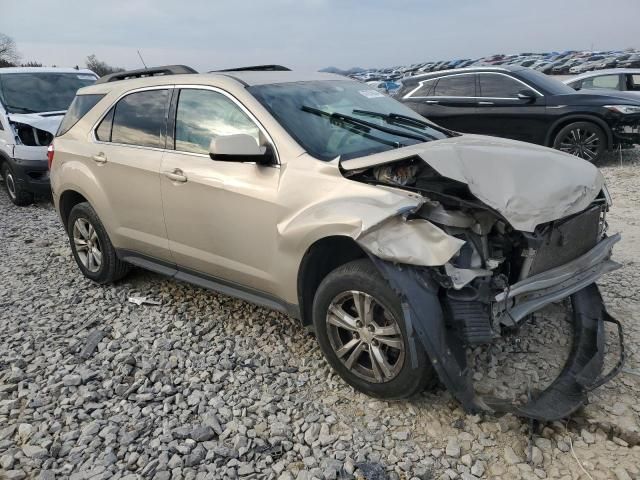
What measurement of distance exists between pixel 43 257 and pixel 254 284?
345 centimetres

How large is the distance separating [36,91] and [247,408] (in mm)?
7814

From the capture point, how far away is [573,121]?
842cm

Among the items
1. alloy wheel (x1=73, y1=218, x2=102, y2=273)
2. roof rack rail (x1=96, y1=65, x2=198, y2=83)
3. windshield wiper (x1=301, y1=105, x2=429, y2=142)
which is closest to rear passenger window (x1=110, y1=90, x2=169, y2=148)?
roof rack rail (x1=96, y1=65, x2=198, y2=83)

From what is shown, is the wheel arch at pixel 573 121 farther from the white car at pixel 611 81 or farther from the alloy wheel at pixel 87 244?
the alloy wheel at pixel 87 244

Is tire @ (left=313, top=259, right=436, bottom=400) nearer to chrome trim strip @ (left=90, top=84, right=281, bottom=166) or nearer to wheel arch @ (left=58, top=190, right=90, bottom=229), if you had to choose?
chrome trim strip @ (left=90, top=84, right=281, bottom=166)

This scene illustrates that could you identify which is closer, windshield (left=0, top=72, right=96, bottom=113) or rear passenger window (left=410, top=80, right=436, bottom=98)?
windshield (left=0, top=72, right=96, bottom=113)

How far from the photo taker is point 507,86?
29.0ft

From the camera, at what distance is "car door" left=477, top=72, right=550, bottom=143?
8.55 m

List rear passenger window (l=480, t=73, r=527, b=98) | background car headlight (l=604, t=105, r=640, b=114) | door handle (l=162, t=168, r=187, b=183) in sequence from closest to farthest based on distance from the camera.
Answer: door handle (l=162, t=168, r=187, b=183) → background car headlight (l=604, t=105, r=640, b=114) → rear passenger window (l=480, t=73, r=527, b=98)

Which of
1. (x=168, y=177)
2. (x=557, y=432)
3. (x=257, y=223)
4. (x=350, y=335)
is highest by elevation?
(x=168, y=177)

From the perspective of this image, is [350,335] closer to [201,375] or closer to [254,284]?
[254,284]

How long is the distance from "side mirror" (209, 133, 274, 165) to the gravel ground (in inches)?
51.3

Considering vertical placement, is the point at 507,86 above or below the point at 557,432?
above

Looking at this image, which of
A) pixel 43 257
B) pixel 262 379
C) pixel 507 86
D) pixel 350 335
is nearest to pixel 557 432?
pixel 350 335
